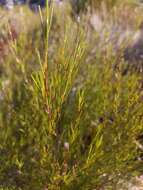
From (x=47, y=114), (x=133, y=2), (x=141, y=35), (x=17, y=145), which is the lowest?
(x=133, y=2)

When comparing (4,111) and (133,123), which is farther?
(4,111)

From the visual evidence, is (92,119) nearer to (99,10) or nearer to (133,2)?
(99,10)

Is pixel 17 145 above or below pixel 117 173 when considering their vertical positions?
above

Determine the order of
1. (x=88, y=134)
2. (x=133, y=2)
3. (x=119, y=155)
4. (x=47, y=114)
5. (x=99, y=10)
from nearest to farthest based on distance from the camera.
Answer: (x=47, y=114), (x=119, y=155), (x=88, y=134), (x=99, y=10), (x=133, y=2)

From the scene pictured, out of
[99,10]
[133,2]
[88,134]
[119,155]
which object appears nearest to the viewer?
[119,155]

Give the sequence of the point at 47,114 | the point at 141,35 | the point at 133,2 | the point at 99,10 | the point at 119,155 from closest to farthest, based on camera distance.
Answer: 1. the point at 47,114
2. the point at 119,155
3. the point at 141,35
4. the point at 99,10
5. the point at 133,2

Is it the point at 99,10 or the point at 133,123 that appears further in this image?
the point at 99,10

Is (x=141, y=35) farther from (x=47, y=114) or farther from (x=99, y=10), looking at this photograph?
(x=47, y=114)

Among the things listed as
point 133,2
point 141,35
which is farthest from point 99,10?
point 141,35

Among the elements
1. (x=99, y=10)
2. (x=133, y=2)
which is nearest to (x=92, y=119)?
(x=99, y=10)
